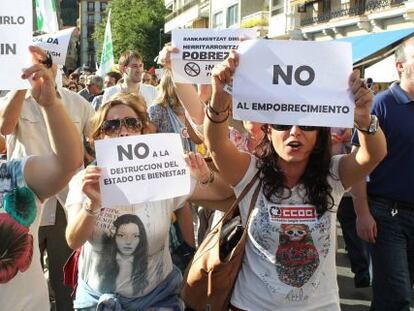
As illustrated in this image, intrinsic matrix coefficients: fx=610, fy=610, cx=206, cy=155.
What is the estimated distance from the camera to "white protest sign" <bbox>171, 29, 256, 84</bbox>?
393 centimetres

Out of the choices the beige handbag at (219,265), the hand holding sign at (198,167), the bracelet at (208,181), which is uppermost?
the hand holding sign at (198,167)

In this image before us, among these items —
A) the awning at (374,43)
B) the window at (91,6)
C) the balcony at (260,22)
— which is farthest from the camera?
the window at (91,6)

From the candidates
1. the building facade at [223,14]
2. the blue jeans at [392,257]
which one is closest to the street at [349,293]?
the blue jeans at [392,257]

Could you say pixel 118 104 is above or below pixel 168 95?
above

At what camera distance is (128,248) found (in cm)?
255

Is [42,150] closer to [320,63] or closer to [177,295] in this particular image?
[177,295]

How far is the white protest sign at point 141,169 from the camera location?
2.36 meters

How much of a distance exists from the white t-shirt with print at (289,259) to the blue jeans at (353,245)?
2674 millimetres

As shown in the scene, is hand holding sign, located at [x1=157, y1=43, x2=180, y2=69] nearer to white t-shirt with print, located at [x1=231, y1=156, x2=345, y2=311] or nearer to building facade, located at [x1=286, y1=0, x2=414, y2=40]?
white t-shirt with print, located at [x1=231, y1=156, x2=345, y2=311]

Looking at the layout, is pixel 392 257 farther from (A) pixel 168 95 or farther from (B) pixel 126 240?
(A) pixel 168 95

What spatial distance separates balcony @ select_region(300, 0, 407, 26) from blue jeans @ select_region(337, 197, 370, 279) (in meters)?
16.3

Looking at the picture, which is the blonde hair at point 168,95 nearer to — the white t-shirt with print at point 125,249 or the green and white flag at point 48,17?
the green and white flag at point 48,17

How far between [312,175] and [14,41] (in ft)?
4.16

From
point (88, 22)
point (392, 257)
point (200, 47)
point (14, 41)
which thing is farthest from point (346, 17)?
point (88, 22)
